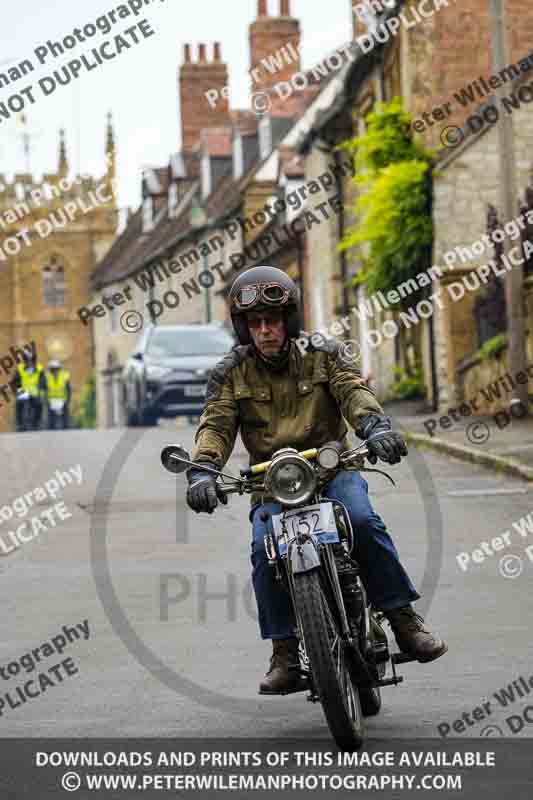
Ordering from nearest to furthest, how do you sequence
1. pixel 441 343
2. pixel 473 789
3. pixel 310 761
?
1. pixel 473 789
2. pixel 310 761
3. pixel 441 343

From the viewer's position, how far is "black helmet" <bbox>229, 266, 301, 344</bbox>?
609 cm

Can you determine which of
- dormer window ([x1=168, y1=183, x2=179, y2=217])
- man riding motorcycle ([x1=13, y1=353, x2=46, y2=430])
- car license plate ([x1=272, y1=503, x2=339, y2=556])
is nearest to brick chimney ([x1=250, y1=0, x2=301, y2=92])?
dormer window ([x1=168, y1=183, x2=179, y2=217])

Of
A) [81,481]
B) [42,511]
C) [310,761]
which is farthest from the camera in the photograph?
[81,481]

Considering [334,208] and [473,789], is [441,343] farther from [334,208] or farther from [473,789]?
[473,789]

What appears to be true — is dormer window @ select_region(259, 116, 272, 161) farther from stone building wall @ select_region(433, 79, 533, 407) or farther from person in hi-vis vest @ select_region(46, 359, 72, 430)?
stone building wall @ select_region(433, 79, 533, 407)

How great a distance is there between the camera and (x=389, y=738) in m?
5.82

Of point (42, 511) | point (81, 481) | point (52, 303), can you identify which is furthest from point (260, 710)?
point (52, 303)

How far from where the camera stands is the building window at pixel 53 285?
85625 millimetres

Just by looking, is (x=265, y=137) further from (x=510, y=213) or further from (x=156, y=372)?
(x=510, y=213)

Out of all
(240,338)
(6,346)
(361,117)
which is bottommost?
(6,346)

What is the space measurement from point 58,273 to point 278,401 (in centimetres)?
8077

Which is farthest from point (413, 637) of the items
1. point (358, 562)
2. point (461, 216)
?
point (461, 216)

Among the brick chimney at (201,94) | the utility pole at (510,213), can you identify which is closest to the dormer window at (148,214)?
the brick chimney at (201,94)

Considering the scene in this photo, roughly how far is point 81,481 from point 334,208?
71.0 ft
